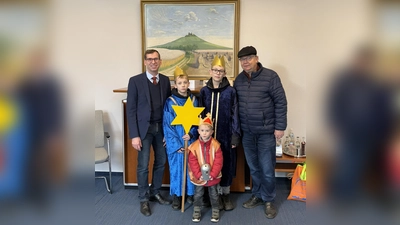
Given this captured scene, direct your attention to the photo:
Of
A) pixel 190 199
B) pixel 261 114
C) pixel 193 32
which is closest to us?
pixel 261 114

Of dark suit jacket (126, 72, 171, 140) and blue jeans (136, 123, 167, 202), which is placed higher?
dark suit jacket (126, 72, 171, 140)

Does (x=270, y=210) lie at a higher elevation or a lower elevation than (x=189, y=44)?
lower

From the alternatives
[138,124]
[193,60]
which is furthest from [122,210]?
[193,60]

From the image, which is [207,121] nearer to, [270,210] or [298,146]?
[270,210]

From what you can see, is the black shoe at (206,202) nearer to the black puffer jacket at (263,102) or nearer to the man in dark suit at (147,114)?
the man in dark suit at (147,114)

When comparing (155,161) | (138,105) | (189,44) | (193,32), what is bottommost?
(155,161)

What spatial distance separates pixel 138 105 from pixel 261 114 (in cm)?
108

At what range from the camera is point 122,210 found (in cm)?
259

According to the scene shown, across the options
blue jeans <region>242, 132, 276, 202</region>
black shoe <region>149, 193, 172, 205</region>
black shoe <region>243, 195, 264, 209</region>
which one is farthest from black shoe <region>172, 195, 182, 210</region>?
blue jeans <region>242, 132, 276, 202</region>

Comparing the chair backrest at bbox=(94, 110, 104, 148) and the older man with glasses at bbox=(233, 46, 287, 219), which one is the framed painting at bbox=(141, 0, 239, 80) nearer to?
the older man with glasses at bbox=(233, 46, 287, 219)

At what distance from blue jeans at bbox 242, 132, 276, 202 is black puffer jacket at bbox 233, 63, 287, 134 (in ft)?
0.34

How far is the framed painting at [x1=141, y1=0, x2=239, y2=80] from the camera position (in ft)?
10.00

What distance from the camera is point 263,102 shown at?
2.37 m

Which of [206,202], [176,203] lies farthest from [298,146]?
[176,203]
